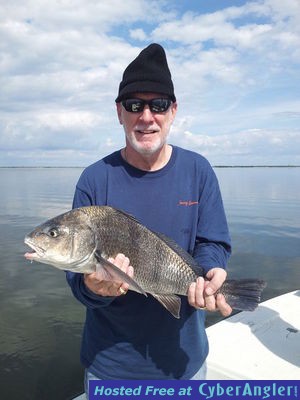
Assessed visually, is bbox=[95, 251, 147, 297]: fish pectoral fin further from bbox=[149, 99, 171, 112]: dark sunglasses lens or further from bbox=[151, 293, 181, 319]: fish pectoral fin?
bbox=[149, 99, 171, 112]: dark sunglasses lens

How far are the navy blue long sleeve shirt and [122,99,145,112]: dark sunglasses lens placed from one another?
0.46 m

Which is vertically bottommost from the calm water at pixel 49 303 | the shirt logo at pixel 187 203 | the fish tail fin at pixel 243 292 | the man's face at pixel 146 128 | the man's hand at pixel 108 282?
the calm water at pixel 49 303

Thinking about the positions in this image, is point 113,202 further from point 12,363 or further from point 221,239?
point 12,363

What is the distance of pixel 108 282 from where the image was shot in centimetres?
306

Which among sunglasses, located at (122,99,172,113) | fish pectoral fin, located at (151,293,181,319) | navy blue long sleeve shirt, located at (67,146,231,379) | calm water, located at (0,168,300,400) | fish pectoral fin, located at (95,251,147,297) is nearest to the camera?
fish pectoral fin, located at (95,251,147,297)

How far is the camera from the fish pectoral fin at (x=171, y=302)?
3307 mm

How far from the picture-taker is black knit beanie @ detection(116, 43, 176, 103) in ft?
11.5

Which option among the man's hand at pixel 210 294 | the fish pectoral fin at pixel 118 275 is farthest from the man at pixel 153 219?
the fish pectoral fin at pixel 118 275

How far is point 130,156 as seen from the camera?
362 cm

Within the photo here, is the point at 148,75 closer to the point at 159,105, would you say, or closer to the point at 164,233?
the point at 159,105

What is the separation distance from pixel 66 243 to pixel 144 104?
1460 mm

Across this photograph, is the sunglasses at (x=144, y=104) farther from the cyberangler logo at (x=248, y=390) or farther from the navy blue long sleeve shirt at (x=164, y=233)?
the cyberangler logo at (x=248, y=390)

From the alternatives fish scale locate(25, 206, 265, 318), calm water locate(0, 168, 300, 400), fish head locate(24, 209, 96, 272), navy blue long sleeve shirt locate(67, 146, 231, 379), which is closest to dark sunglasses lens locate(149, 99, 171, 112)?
navy blue long sleeve shirt locate(67, 146, 231, 379)

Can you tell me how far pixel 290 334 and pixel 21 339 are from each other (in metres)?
7.29
